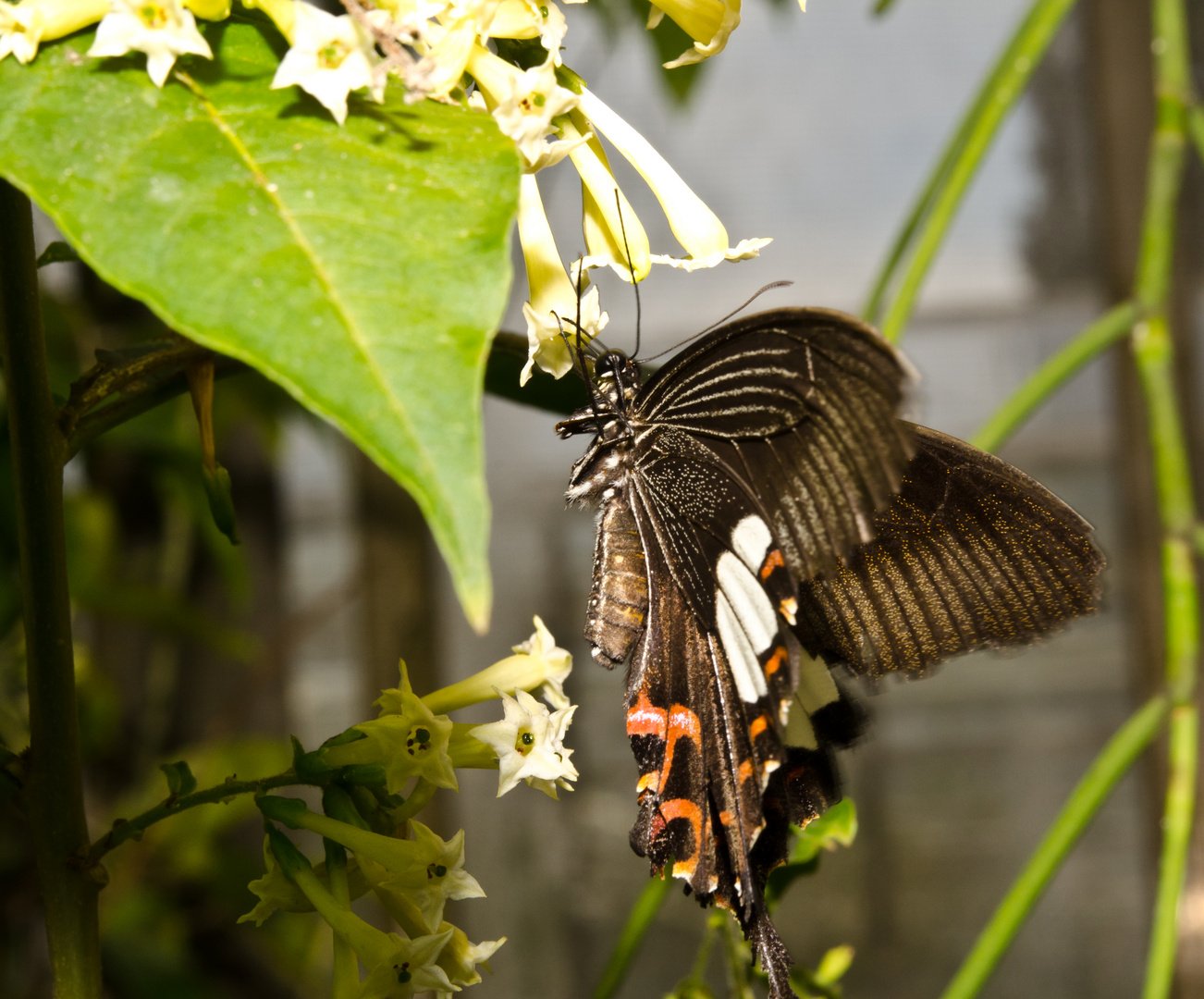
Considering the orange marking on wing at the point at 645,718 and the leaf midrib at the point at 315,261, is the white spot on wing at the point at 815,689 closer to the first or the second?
the orange marking on wing at the point at 645,718

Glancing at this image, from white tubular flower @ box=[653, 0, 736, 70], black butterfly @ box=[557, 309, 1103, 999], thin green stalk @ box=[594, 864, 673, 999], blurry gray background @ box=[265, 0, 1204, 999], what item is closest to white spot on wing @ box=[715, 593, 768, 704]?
black butterfly @ box=[557, 309, 1103, 999]

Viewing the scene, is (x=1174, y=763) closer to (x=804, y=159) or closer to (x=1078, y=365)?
(x=1078, y=365)

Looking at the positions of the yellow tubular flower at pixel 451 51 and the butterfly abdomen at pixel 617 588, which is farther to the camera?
the butterfly abdomen at pixel 617 588

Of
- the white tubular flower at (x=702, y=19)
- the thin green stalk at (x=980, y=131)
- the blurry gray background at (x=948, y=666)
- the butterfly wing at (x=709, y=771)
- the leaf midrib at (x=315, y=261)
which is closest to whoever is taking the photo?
the leaf midrib at (x=315, y=261)

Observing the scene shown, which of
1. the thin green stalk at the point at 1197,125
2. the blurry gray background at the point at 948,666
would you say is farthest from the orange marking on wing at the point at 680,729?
the blurry gray background at the point at 948,666

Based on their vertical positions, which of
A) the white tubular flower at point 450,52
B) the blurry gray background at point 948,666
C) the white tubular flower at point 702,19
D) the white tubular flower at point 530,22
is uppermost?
the white tubular flower at point 702,19

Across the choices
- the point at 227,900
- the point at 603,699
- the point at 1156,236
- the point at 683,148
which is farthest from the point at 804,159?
the point at 227,900

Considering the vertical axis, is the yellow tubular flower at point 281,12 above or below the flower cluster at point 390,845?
above
